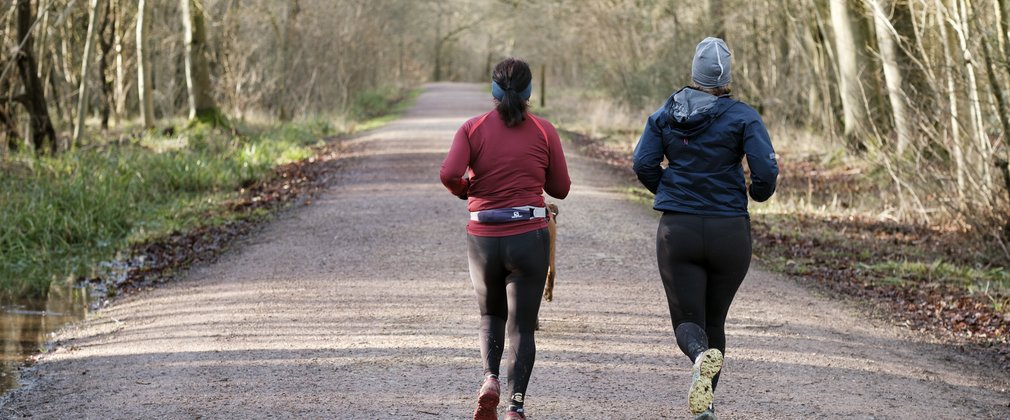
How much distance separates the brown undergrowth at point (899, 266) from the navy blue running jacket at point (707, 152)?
11.1 ft

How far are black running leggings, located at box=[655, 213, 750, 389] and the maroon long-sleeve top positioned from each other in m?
0.54

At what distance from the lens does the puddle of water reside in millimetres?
7121

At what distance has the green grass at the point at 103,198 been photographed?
11.3 m

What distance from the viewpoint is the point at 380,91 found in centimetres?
4416

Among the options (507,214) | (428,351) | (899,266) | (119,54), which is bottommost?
(899,266)

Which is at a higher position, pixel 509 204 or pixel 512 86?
pixel 512 86

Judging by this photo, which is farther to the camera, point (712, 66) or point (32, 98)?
point (32, 98)

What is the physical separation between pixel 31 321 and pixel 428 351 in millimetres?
4041

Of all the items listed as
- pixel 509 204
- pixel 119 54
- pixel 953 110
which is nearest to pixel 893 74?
pixel 953 110

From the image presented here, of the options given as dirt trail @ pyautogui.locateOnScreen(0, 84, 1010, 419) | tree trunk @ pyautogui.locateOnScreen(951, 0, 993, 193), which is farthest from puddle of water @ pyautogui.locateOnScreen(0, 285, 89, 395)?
tree trunk @ pyautogui.locateOnScreen(951, 0, 993, 193)

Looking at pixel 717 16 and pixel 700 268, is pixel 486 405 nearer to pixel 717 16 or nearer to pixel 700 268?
pixel 700 268

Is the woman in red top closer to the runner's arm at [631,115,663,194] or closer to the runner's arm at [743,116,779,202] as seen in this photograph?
the runner's arm at [631,115,663,194]

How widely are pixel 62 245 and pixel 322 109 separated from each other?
1865cm

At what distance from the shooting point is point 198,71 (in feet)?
77.0
